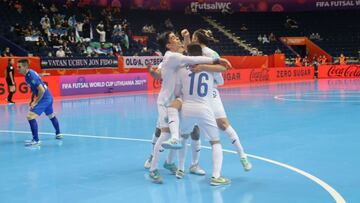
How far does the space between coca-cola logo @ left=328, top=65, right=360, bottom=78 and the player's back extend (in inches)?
1256

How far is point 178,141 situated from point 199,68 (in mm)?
936

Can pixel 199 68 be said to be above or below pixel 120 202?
above

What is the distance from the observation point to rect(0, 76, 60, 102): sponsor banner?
19500 millimetres

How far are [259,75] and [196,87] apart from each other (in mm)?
26625

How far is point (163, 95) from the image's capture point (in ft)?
21.3

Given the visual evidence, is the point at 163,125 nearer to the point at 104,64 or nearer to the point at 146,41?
the point at 104,64

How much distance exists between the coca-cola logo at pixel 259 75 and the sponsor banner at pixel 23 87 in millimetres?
14384

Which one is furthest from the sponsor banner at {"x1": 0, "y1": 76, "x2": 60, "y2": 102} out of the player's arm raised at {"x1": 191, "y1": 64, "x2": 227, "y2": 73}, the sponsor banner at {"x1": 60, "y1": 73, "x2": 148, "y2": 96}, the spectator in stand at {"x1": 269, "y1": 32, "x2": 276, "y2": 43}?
the spectator in stand at {"x1": 269, "y1": 32, "x2": 276, "y2": 43}

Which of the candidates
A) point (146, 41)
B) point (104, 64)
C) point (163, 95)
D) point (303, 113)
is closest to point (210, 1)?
point (146, 41)

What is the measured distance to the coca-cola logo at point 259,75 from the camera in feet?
104

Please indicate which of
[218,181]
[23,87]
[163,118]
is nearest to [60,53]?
[23,87]

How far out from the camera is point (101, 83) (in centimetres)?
2278

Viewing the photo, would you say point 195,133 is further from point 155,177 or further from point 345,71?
point 345,71

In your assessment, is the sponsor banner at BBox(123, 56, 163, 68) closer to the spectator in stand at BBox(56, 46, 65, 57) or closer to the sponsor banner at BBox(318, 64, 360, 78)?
the spectator in stand at BBox(56, 46, 65, 57)
